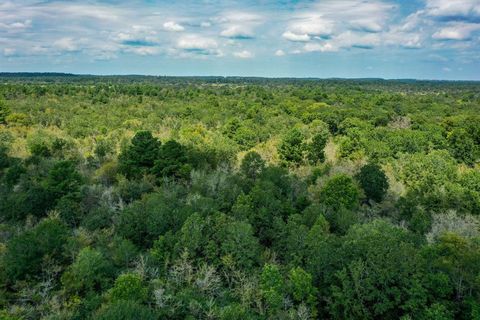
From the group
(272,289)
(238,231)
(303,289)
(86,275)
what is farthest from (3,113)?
(303,289)

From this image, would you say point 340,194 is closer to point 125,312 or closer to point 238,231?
point 238,231

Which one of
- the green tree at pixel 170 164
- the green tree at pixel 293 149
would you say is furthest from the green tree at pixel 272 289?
the green tree at pixel 293 149

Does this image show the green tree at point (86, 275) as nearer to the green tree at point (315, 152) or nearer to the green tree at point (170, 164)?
Answer: the green tree at point (170, 164)

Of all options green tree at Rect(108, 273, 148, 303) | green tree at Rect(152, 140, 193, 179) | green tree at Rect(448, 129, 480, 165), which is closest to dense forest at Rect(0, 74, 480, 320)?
green tree at Rect(108, 273, 148, 303)

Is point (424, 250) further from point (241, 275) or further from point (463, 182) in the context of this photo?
point (463, 182)

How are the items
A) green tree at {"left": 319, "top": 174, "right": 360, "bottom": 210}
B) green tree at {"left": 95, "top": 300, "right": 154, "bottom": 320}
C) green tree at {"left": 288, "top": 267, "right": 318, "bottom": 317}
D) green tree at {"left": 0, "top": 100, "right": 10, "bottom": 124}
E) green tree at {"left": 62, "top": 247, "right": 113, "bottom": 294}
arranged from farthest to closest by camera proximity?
1. green tree at {"left": 0, "top": 100, "right": 10, "bottom": 124}
2. green tree at {"left": 319, "top": 174, "right": 360, "bottom": 210}
3. green tree at {"left": 62, "top": 247, "right": 113, "bottom": 294}
4. green tree at {"left": 288, "top": 267, "right": 318, "bottom": 317}
5. green tree at {"left": 95, "top": 300, "right": 154, "bottom": 320}

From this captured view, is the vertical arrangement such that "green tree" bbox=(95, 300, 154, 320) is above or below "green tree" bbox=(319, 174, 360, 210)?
below

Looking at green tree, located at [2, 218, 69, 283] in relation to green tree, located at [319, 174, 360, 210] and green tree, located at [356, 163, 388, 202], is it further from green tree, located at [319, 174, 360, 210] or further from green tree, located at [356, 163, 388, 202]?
green tree, located at [356, 163, 388, 202]
